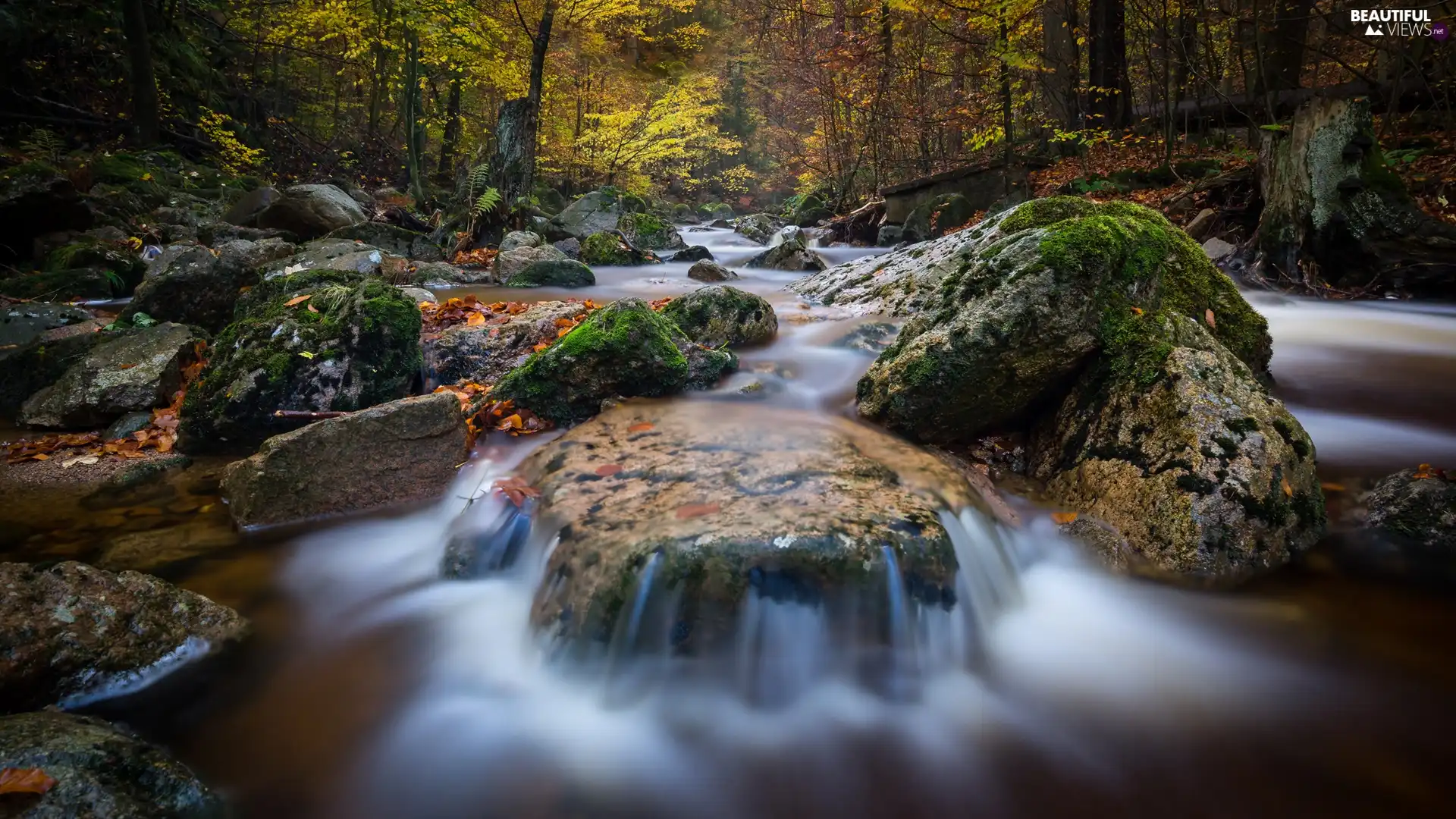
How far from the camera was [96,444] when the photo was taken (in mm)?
4504

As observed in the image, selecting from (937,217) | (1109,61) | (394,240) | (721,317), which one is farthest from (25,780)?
(1109,61)

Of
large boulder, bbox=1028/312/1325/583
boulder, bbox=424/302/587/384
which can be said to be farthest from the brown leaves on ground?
large boulder, bbox=1028/312/1325/583

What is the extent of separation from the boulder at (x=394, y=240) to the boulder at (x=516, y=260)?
189 cm

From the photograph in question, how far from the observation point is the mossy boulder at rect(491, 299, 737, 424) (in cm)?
424

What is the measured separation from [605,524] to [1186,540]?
2469 mm

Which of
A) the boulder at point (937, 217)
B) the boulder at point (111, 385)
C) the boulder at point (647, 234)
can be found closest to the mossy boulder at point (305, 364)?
the boulder at point (111, 385)

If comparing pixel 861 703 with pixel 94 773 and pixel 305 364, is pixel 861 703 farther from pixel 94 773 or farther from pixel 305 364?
pixel 305 364

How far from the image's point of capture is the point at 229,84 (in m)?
17.9

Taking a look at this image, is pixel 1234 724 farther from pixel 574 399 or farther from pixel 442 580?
pixel 574 399

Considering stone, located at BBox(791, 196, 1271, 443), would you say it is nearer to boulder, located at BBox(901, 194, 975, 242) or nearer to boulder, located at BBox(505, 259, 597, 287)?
boulder, located at BBox(505, 259, 597, 287)

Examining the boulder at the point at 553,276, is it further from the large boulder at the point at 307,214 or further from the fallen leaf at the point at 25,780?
the fallen leaf at the point at 25,780

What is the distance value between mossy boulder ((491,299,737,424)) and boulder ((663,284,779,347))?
4.24ft

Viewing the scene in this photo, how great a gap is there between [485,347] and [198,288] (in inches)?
149

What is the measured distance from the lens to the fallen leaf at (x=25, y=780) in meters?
1.47
